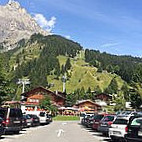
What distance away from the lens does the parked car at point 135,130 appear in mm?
14291

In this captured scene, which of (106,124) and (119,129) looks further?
(106,124)

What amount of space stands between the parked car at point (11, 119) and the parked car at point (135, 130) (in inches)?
375

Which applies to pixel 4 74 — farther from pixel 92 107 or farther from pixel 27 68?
pixel 27 68

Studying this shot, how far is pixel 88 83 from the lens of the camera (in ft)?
623

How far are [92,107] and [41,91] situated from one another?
24374 millimetres

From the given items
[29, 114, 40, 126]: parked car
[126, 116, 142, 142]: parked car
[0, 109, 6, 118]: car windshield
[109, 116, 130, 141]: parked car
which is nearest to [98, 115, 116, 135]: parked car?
[109, 116, 130, 141]: parked car

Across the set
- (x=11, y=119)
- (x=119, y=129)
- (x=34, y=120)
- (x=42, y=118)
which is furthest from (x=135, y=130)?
(x=42, y=118)

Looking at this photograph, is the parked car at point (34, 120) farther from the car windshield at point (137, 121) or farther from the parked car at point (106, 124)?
the car windshield at point (137, 121)

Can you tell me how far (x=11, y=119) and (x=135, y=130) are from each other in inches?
403

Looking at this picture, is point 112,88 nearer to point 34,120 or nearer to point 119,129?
point 34,120

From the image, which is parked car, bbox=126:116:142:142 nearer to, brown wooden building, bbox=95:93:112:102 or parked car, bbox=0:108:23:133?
parked car, bbox=0:108:23:133

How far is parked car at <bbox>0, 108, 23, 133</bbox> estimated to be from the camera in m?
22.2

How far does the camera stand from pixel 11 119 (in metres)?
22.5

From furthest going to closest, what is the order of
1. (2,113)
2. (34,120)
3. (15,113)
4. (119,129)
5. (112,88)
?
1. (112,88)
2. (34,120)
3. (15,113)
4. (2,113)
5. (119,129)
